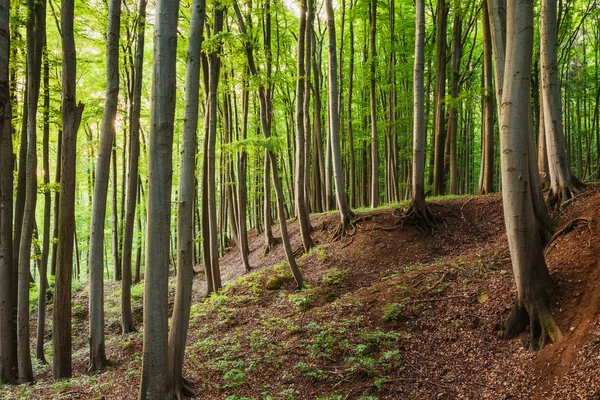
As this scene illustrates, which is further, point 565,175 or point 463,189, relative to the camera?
point 463,189

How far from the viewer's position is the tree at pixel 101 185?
7.18 metres

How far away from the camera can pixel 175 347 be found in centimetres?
527

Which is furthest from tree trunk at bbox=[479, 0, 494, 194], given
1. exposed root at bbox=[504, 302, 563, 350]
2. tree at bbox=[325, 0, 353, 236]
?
exposed root at bbox=[504, 302, 563, 350]

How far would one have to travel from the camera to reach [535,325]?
498 cm

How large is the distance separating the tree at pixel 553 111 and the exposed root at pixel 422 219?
354 centimetres

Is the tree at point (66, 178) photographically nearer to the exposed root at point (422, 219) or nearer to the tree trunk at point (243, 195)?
the tree trunk at point (243, 195)

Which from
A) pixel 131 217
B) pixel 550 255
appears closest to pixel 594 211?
pixel 550 255

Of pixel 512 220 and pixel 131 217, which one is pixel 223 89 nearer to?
pixel 131 217

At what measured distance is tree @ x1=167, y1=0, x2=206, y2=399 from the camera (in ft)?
17.2

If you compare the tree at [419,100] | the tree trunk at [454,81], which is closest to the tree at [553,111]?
the tree at [419,100]

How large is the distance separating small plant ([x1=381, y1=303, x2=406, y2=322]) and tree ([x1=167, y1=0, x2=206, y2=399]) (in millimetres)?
3481

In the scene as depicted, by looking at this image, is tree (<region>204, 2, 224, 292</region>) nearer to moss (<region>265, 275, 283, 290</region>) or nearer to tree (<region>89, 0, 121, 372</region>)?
moss (<region>265, 275, 283, 290</region>)

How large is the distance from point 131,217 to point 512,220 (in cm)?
915

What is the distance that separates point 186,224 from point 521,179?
14.7 ft
